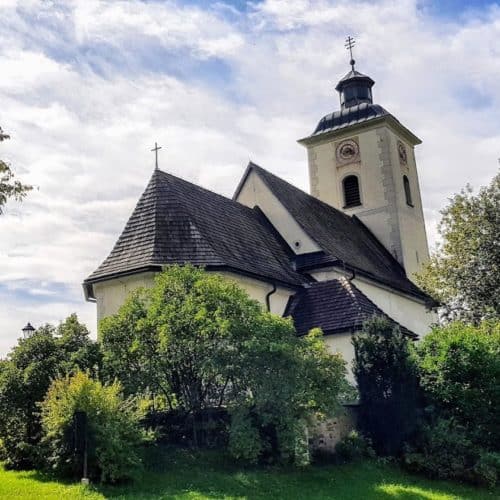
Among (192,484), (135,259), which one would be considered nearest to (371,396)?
(192,484)

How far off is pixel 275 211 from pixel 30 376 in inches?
515

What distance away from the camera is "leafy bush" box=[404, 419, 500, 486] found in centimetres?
1400

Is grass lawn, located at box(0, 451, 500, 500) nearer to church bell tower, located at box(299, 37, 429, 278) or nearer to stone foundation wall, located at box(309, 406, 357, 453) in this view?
stone foundation wall, located at box(309, 406, 357, 453)

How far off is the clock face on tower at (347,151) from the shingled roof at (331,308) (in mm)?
14142

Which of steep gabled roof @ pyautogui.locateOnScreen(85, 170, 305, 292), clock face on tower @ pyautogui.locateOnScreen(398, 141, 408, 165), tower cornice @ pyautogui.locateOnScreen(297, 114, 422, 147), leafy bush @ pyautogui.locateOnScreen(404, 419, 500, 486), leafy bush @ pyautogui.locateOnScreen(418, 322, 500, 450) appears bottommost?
leafy bush @ pyautogui.locateOnScreen(404, 419, 500, 486)

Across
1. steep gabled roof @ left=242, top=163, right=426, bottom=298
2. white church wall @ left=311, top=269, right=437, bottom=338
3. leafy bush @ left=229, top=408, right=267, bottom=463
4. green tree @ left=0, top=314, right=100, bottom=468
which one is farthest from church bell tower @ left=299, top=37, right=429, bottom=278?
green tree @ left=0, top=314, right=100, bottom=468

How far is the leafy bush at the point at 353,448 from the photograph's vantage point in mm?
14617

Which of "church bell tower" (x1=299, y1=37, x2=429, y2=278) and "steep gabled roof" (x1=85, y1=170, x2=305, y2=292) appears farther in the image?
"church bell tower" (x1=299, y1=37, x2=429, y2=278)

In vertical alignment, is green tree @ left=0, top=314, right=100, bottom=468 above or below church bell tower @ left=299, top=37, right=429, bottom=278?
below

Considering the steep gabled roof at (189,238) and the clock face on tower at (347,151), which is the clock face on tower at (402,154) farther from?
the steep gabled roof at (189,238)

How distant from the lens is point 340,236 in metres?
27.2

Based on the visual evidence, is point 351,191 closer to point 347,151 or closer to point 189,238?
point 347,151

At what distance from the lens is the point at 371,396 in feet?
51.1

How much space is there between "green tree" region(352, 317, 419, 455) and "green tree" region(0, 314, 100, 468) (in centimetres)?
620
